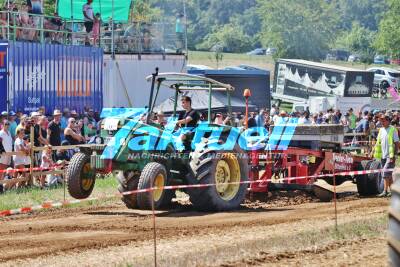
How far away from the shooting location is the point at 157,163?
13.2 meters

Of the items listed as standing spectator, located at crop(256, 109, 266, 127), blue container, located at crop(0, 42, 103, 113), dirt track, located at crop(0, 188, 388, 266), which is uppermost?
blue container, located at crop(0, 42, 103, 113)

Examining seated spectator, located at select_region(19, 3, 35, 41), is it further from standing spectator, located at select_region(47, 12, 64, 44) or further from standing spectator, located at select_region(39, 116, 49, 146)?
standing spectator, located at select_region(39, 116, 49, 146)

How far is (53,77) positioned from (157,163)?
10830 millimetres

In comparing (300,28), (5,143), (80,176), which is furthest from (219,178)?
(300,28)

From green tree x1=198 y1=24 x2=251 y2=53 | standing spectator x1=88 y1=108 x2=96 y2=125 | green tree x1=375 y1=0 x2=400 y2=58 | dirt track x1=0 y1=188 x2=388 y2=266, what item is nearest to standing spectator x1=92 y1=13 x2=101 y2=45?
standing spectator x1=88 y1=108 x2=96 y2=125

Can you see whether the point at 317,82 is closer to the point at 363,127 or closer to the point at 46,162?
the point at 363,127

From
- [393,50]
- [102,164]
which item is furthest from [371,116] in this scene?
[393,50]

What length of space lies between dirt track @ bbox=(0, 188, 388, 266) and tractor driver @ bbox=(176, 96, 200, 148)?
121cm

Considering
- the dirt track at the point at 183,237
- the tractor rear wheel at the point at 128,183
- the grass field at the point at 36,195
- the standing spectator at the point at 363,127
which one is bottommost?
the grass field at the point at 36,195

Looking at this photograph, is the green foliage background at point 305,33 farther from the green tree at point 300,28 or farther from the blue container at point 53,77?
the blue container at point 53,77

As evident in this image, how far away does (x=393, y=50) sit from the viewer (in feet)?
244

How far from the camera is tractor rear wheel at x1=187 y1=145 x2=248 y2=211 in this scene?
44.7 feet

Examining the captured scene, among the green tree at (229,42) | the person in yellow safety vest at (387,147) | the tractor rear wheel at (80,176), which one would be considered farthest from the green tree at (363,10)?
the tractor rear wheel at (80,176)

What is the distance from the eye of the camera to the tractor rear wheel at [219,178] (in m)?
13.6
